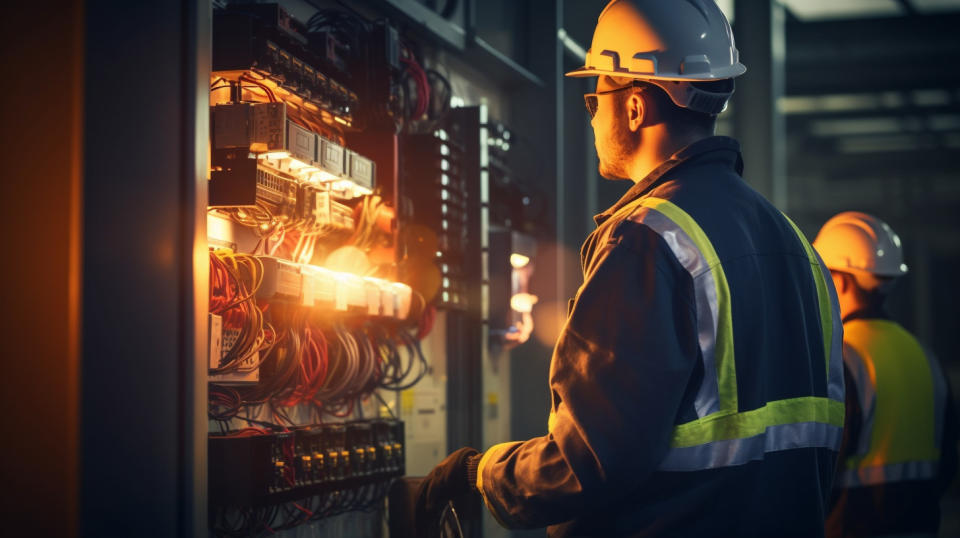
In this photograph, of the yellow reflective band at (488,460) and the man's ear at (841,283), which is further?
the man's ear at (841,283)

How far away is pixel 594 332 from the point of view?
1960mm

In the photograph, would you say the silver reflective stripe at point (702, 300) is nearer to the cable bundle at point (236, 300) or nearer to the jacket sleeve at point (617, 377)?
the jacket sleeve at point (617, 377)

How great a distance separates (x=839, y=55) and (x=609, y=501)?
8.35 meters

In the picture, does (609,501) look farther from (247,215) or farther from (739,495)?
(247,215)

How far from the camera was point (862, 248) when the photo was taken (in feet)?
13.7

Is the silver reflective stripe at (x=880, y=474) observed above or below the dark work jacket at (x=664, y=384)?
below

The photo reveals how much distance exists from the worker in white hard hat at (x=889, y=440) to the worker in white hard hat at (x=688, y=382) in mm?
1496

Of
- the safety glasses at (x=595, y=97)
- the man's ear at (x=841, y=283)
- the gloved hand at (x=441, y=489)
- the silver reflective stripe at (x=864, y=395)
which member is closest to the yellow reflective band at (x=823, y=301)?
the safety glasses at (x=595, y=97)

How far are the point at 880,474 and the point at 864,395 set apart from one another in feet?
0.91

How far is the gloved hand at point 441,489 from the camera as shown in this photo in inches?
94.1

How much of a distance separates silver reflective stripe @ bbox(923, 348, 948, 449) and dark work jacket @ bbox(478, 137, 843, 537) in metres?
1.81

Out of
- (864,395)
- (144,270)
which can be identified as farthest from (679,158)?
(864,395)

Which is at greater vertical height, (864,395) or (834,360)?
(834,360)

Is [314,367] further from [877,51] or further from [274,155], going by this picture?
[877,51]
